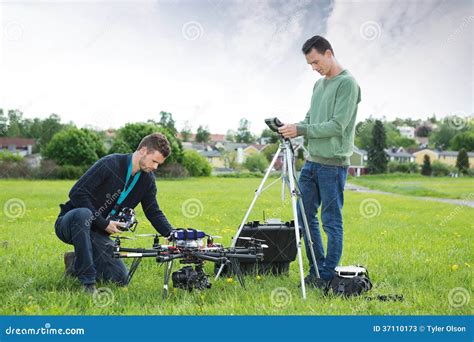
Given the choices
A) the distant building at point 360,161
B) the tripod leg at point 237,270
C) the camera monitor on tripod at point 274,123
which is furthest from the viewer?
the distant building at point 360,161

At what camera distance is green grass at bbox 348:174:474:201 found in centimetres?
1416

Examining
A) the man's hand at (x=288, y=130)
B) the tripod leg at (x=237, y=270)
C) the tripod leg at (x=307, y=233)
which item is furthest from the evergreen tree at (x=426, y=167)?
the tripod leg at (x=237, y=270)

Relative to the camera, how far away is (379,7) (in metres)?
6.02

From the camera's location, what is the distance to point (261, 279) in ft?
15.9

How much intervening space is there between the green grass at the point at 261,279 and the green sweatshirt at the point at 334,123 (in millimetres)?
1147

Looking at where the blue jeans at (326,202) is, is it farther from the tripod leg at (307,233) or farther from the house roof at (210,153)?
the house roof at (210,153)

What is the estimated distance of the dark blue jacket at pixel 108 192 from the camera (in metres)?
4.38

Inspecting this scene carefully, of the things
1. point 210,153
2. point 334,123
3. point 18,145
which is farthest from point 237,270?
point 18,145

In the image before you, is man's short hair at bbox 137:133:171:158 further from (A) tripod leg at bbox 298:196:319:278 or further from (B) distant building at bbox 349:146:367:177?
(B) distant building at bbox 349:146:367:177

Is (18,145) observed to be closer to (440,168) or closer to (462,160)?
(440,168)

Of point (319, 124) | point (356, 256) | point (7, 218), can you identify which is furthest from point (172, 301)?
point (7, 218)

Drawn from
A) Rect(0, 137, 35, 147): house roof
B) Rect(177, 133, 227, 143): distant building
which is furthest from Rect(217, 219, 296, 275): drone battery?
Rect(0, 137, 35, 147): house roof
